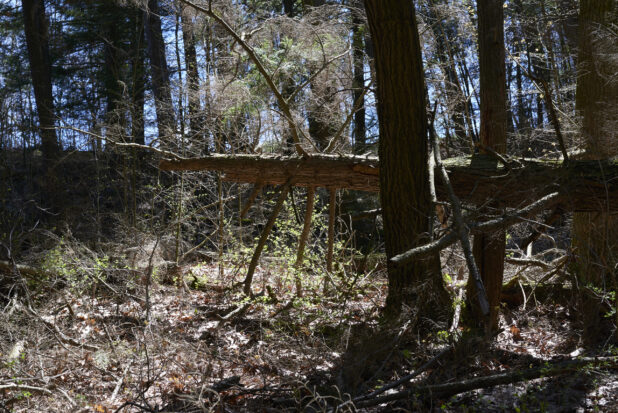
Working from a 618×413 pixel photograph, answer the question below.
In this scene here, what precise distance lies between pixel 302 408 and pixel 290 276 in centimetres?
480

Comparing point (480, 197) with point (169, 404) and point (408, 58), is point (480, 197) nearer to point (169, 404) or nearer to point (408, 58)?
point (408, 58)

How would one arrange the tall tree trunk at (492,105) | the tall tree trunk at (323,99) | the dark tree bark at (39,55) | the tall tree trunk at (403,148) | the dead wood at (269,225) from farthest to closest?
the dark tree bark at (39,55)
the tall tree trunk at (323,99)
the dead wood at (269,225)
the tall tree trunk at (492,105)
the tall tree trunk at (403,148)

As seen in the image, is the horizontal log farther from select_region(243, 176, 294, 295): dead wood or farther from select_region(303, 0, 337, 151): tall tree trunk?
select_region(303, 0, 337, 151): tall tree trunk

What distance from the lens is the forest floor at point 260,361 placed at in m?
4.06

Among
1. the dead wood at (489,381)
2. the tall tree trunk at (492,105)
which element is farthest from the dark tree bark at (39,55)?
the dead wood at (489,381)

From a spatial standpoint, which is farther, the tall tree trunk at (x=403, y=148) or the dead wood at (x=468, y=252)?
the tall tree trunk at (x=403, y=148)

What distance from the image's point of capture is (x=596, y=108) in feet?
23.6

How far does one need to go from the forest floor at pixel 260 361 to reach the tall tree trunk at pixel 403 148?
500mm

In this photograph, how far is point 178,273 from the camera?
10.3 metres

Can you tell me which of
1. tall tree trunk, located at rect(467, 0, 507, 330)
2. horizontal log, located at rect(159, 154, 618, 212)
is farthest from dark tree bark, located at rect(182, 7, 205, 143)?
tall tree trunk, located at rect(467, 0, 507, 330)

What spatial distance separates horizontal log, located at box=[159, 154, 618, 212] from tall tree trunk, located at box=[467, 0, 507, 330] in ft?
1.20

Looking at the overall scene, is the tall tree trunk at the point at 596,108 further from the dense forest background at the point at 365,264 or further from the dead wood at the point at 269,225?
the dead wood at the point at 269,225

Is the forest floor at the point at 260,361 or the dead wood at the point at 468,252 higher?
the dead wood at the point at 468,252

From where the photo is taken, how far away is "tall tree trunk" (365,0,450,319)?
5285 mm
